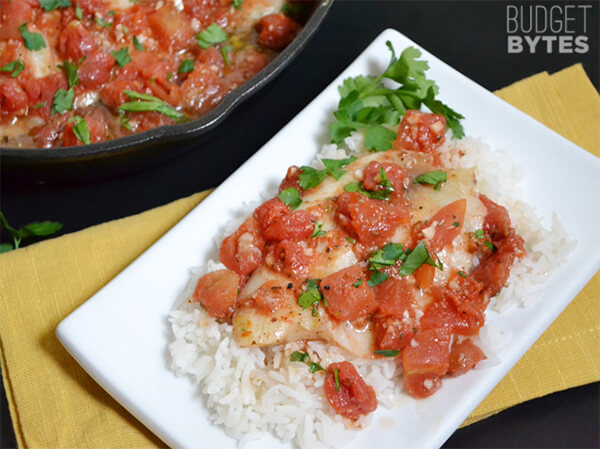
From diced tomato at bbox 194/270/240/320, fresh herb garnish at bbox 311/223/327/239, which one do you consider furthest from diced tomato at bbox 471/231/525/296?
diced tomato at bbox 194/270/240/320

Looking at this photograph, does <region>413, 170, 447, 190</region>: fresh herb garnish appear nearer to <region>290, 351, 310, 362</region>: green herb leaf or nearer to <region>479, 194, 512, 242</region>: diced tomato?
<region>479, 194, 512, 242</region>: diced tomato

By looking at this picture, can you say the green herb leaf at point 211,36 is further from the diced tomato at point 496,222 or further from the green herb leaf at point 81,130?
the diced tomato at point 496,222

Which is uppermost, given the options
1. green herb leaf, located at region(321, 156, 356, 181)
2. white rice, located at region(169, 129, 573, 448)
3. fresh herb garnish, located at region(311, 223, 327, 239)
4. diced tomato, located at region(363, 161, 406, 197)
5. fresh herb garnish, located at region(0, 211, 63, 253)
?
diced tomato, located at region(363, 161, 406, 197)

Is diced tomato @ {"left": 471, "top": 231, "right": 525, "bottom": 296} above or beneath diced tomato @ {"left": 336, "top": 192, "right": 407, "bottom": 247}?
beneath

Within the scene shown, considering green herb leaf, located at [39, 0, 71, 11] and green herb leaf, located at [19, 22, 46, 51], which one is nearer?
green herb leaf, located at [19, 22, 46, 51]

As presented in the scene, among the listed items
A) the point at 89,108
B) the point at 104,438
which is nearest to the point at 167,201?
the point at 89,108

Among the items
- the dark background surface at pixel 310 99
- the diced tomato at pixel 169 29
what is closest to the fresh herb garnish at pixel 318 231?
the dark background surface at pixel 310 99
